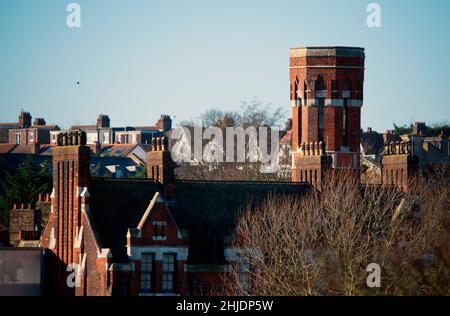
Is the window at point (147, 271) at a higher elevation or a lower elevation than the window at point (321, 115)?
lower

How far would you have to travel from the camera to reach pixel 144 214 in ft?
202

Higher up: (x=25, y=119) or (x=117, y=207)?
(x=25, y=119)

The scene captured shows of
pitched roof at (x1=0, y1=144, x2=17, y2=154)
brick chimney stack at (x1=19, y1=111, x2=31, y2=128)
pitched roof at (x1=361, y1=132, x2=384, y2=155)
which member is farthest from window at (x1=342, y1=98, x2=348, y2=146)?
brick chimney stack at (x1=19, y1=111, x2=31, y2=128)

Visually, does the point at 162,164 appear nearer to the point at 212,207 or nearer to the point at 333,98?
the point at 212,207

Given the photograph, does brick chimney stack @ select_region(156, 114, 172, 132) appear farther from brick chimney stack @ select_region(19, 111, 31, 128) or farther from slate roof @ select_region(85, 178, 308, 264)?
slate roof @ select_region(85, 178, 308, 264)

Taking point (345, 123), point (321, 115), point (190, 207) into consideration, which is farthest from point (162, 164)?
point (345, 123)

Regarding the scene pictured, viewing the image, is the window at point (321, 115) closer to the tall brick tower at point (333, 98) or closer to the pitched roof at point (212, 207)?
the tall brick tower at point (333, 98)

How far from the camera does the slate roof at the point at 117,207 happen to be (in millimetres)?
61250

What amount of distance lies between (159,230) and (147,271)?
65.8 inches

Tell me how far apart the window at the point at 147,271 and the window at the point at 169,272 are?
24.1 inches

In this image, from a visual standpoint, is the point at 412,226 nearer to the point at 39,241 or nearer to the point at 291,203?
the point at 291,203

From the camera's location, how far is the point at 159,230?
200 ft

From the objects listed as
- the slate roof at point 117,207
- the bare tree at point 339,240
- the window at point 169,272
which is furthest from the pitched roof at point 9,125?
the window at point 169,272
